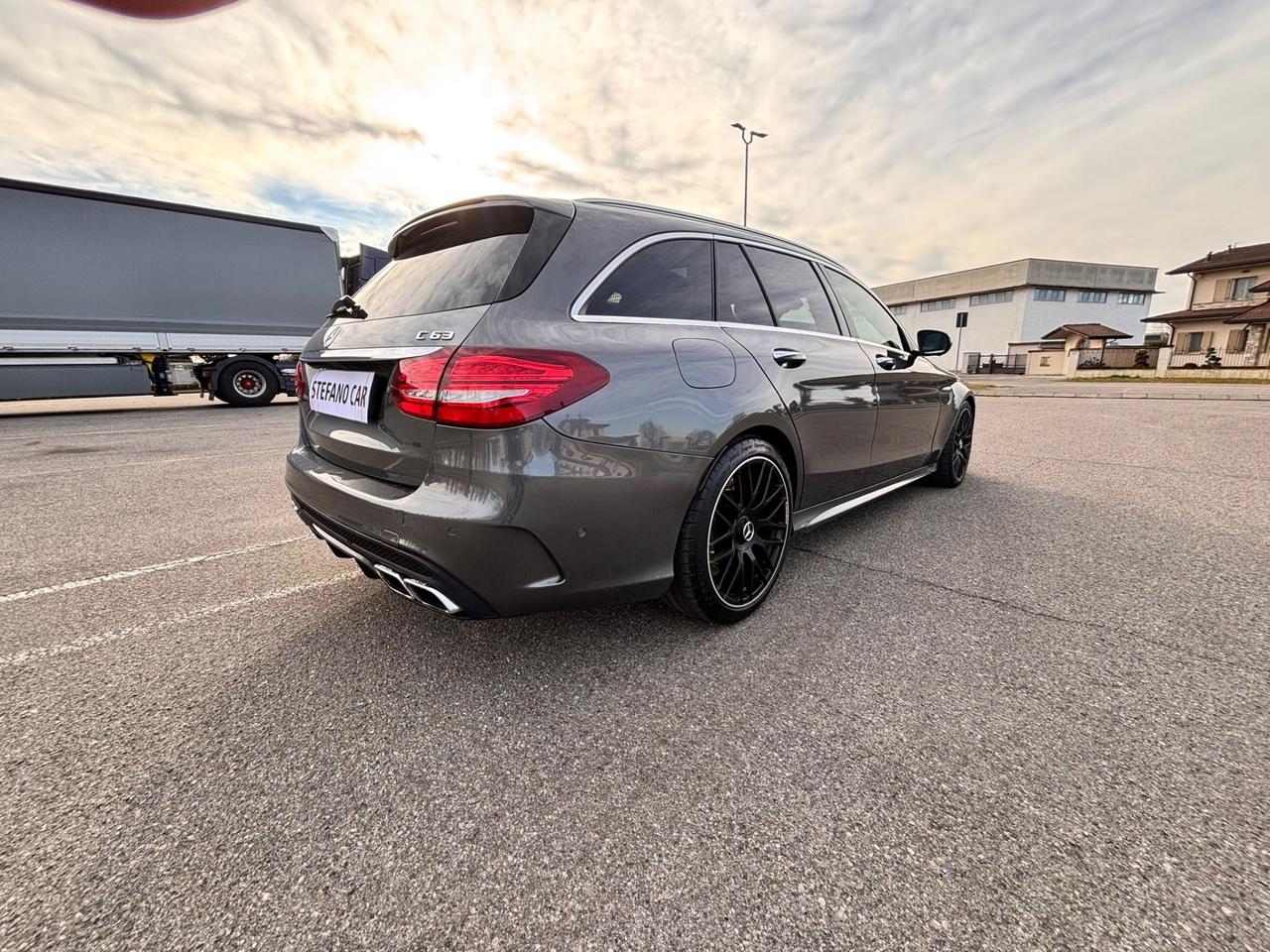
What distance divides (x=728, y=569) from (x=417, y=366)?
54.9 inches

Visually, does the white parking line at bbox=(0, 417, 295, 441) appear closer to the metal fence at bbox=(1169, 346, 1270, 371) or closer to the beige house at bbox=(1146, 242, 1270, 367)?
the metal fence at bbox=(1169, 346, 1270, 371)

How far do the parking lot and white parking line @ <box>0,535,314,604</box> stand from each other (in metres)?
0.03

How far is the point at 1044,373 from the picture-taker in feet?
136

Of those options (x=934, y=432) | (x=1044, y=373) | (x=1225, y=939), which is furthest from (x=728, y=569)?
(x=1044, y=373)

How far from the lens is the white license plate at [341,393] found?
1992mm

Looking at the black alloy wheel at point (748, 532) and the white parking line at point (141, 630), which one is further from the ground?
the black alloy wheel at point (748, 532)

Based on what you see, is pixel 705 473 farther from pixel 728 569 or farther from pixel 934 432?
pixel 934 432

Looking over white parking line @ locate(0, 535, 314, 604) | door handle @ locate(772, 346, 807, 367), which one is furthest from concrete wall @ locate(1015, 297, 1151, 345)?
white parking line @ locate(0, 535, 314, 604)

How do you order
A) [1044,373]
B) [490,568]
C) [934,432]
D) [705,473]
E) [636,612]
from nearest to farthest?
[490,568]
[705,473]
[636,612]
[934,432]
[1044,373]

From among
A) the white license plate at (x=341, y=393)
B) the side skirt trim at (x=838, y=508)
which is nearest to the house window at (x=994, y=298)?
the side skirt trim at (x=838, y=508)

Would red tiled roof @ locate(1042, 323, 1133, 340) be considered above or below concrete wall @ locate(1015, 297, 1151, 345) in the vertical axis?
below

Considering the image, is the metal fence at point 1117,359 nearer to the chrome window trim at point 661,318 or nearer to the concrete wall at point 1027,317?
the concrete wall at point 1027,317

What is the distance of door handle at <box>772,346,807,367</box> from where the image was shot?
255 cm

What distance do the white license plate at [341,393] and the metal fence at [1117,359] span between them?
4782 cm
